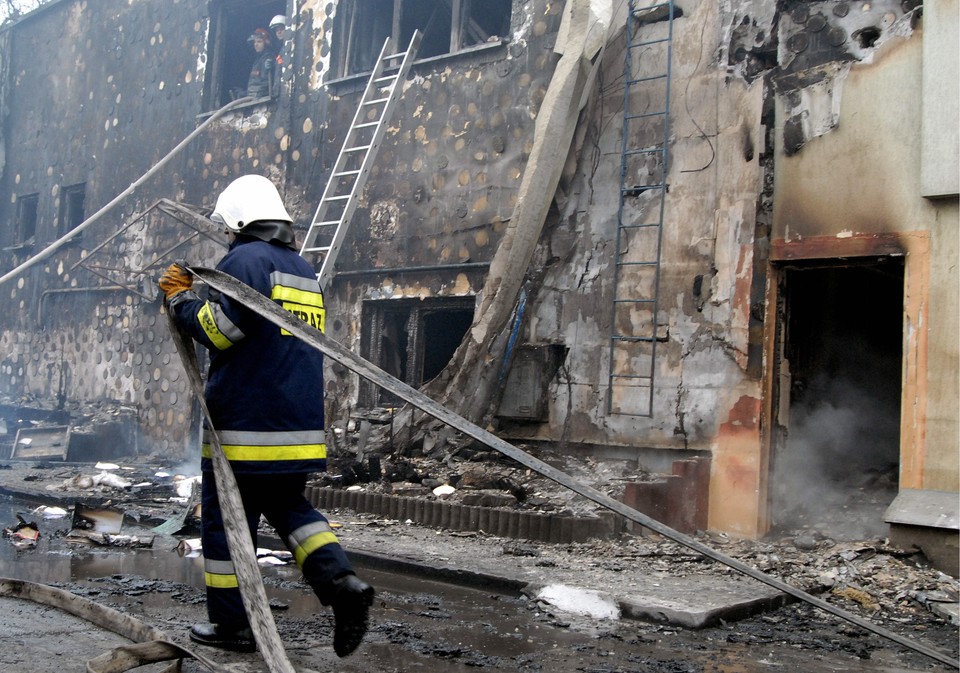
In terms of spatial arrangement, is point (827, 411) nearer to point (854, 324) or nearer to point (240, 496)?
point (854, 324)

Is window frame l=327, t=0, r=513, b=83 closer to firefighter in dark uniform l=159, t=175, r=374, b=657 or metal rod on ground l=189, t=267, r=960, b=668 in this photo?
firefighter in dark uniform l=159, t=175, r=374, b=657

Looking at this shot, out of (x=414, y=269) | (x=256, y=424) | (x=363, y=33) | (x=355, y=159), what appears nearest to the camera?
(x=256, y=424)

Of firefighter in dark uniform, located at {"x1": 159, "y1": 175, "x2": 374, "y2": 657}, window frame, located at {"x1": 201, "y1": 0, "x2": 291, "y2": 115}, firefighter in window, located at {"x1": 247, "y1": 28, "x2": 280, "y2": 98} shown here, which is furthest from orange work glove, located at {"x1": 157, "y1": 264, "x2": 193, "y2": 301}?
window frame, located at {"x1": 201, "y1": 0, "x2": 291, "y2": 115}

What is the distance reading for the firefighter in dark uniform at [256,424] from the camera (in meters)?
3.89

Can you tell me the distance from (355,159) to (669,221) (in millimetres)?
4240

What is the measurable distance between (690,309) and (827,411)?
177 cm

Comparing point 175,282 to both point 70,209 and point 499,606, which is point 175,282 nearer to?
point 499,606

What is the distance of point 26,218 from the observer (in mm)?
17094

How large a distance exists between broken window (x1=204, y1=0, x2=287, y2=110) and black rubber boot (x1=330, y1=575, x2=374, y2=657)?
36.8 feet

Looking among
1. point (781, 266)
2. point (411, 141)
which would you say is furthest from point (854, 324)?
point (411, 141)

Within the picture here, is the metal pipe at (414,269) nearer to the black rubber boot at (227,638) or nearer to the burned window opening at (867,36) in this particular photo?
the burned window opening at (867,36)

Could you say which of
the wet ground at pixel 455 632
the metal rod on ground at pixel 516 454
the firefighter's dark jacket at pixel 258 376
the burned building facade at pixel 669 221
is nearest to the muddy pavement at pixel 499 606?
the wet ground at pixel 455 632

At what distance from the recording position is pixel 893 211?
731 cm

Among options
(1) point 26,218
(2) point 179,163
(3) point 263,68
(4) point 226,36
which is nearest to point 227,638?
(3) point 263,68
